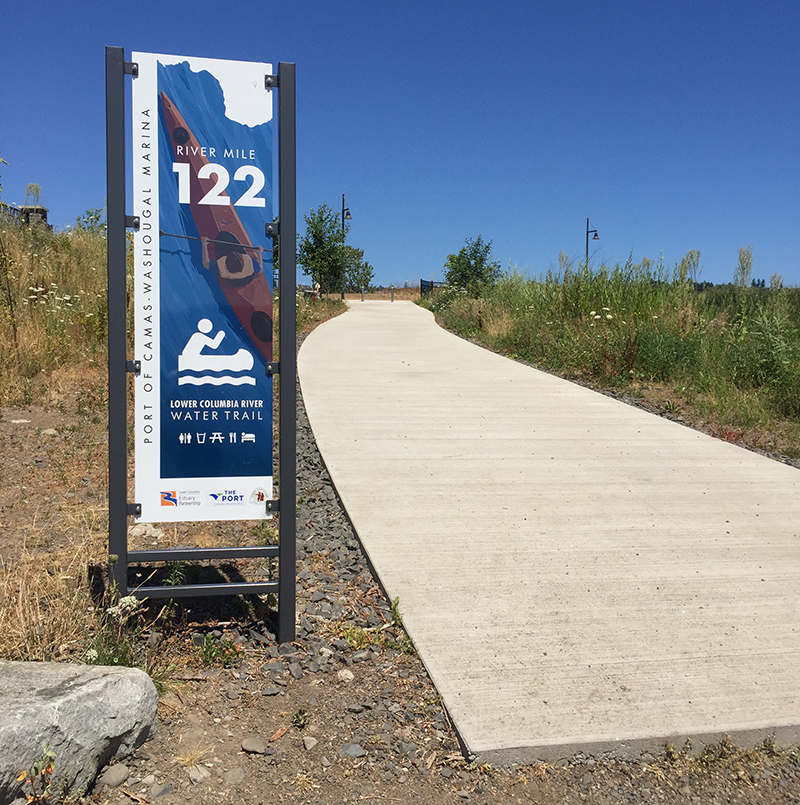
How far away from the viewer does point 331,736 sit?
2998mm

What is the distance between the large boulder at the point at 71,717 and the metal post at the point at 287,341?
0.88 m

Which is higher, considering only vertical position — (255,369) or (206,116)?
(206,116)

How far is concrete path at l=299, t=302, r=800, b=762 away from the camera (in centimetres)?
317

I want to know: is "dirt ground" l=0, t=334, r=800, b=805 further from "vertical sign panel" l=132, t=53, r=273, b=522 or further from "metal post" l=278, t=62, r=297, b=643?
"vertical sign panel" l=132, t=53, r=273, b=522

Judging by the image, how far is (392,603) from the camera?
13.0ft

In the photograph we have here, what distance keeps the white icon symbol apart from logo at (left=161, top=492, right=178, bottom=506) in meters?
0.52

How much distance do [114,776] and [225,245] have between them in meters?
2.19

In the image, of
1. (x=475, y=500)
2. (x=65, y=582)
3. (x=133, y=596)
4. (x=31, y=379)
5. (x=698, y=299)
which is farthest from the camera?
(x=698, y=299)

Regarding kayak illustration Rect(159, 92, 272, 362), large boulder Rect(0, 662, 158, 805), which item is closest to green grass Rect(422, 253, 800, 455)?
kayak illustration Rect(159, 92, 272, 362)

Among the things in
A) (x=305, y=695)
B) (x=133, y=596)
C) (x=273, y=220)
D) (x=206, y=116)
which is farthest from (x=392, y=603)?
(x=206, y=116)

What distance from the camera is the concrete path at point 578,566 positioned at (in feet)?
10.4

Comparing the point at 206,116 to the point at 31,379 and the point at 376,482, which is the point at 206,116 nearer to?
the point at 376,482

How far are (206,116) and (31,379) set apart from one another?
629 centimetres

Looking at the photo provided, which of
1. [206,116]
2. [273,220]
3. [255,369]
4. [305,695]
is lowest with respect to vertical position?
[305,695]
